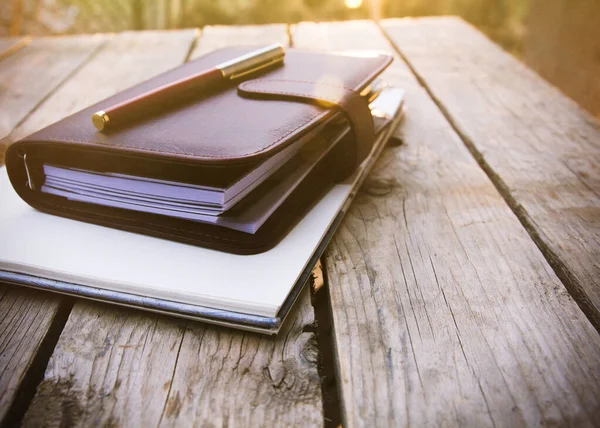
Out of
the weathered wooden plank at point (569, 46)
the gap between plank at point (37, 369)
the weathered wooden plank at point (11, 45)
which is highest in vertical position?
the gap between plank at point (37, 369)

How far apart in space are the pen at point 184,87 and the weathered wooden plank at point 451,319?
0.31 m

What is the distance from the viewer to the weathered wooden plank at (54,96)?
1.81ft

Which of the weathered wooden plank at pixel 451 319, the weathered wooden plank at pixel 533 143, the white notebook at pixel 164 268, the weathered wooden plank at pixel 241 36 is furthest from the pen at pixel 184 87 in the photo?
the weathered wooden plank at pixel 241 36

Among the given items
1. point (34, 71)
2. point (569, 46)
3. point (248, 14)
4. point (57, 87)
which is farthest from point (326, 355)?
point (248, 14)

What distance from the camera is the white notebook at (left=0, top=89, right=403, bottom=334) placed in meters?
0.55

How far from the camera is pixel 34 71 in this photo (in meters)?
1.51

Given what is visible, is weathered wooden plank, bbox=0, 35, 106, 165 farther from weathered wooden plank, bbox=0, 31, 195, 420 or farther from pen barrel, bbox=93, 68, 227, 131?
pen barrel, bbox=93, 68, 227, 131

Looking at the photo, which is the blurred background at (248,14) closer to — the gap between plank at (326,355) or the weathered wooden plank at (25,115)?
the weathered wooden plank at (25,115)

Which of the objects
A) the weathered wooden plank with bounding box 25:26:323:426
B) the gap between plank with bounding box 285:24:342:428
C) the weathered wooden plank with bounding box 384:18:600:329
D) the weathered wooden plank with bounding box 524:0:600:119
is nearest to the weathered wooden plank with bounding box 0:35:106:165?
the weathered wooden plank with bounding box 25:26:323:426

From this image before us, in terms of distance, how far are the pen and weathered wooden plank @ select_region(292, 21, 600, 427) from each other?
0.31 metres

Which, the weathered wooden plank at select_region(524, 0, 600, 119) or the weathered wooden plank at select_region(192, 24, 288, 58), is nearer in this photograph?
the weathered wooden plank at select_region(192, 24, 288, 58)

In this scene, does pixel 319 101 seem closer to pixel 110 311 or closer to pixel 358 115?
pixel 358 115

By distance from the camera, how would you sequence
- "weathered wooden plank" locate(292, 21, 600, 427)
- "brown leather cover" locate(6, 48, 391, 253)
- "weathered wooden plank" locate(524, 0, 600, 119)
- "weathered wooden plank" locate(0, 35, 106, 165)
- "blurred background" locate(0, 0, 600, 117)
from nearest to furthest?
1. "weathered wooden plank" locate(292, 21, 600, 427)
2. "brown leather cover" locate(6, 48, 391, 253)
3. "weathered wooden plank" locate(0, 35, 106, 165)
4. "weathered wooden plank" locate(524, 0, 600, 119)
5. "blurred background" locate(0, 0, 600, 117)

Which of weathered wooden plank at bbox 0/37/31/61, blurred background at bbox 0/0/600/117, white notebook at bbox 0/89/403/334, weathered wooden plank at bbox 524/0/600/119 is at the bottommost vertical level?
blurred background at bbox 0/0/600/117
